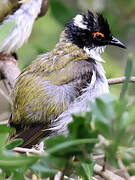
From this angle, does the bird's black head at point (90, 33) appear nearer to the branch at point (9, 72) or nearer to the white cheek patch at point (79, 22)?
the white cheek patch at point (79, 22)

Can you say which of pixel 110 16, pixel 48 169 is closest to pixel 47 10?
pixel 110 16

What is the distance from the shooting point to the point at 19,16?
21.4 feet

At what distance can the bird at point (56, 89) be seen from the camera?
393 cm

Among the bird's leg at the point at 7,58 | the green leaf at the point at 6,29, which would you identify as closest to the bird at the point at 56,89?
the green leaf at the point at 6,29

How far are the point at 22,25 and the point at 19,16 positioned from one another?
A: 156mm

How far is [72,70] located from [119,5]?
2.84 metres

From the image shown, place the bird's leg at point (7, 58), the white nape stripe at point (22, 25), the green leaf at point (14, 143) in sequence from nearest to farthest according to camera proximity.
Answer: the green leaf at point (14, 143), the bird's leg at point (7, 58), the white nape stripe at point (22, 25)

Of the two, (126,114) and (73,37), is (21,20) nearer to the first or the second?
(73,37)

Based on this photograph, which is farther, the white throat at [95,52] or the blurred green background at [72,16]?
the blurred green background at [72,16]

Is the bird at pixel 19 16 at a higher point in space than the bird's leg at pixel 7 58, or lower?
higher

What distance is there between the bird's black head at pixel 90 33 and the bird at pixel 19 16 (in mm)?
1816

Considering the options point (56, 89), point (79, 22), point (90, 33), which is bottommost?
point (56, 89)

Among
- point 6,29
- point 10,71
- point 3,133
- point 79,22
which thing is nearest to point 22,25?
point 10,71

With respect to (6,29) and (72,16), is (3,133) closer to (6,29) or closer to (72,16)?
(6,29)
